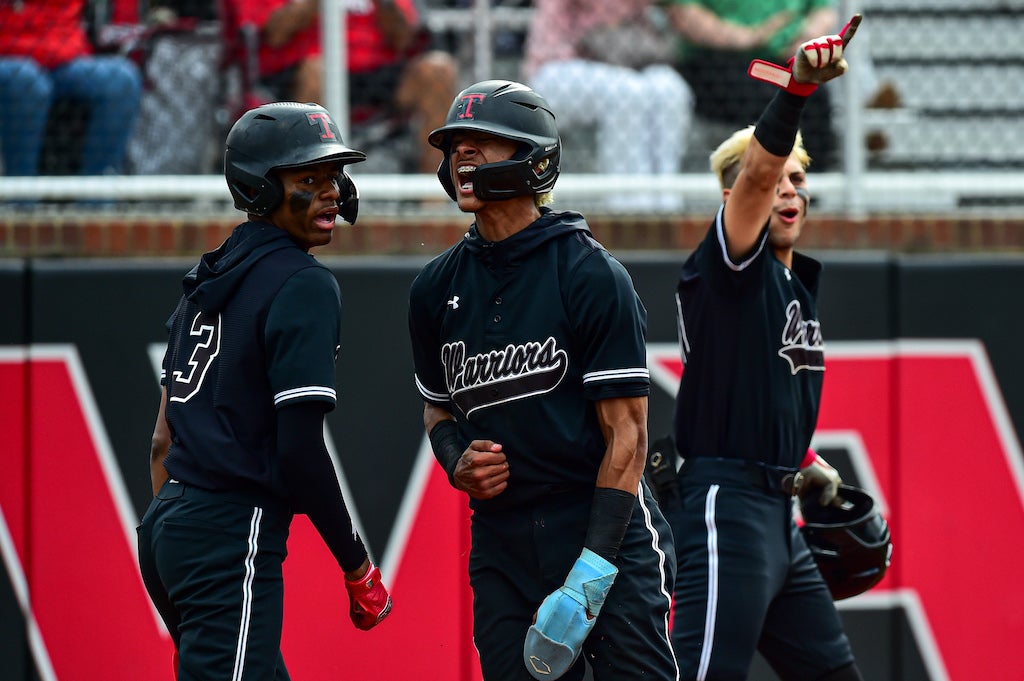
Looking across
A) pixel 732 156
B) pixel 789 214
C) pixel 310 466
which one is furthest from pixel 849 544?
pixel 310 466

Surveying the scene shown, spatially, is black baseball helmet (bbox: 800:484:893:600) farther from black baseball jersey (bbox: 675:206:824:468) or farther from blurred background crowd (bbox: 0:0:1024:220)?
blurred background crowd (bbox: 0:0:1024:220)

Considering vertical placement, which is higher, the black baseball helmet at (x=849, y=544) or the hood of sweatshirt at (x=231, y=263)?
the hood of sweatshirt at (x=231, y=263)

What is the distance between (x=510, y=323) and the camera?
349 cm

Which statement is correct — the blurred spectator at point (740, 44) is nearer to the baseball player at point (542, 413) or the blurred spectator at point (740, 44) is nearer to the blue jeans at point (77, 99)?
the blue jeans at point (77, 99)

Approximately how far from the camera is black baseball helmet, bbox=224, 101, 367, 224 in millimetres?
3525

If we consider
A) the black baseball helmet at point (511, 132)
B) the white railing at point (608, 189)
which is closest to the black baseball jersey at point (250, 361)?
the black baseball helmet at point (511, 132)

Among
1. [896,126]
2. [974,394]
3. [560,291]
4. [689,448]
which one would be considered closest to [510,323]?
[560,291]

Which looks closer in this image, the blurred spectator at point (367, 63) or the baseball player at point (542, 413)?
the baseball player at point (542, 413)

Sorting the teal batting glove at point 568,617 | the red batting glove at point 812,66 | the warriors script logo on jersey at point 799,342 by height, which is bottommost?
the teal batting glove at point 568,617

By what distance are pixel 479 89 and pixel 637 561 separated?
1265 mm

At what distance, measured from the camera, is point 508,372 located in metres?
3.46

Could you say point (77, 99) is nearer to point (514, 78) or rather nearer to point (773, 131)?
point (514, 78)

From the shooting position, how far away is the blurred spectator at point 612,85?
606 centimetres

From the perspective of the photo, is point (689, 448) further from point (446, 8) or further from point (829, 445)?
point (446, 8)
